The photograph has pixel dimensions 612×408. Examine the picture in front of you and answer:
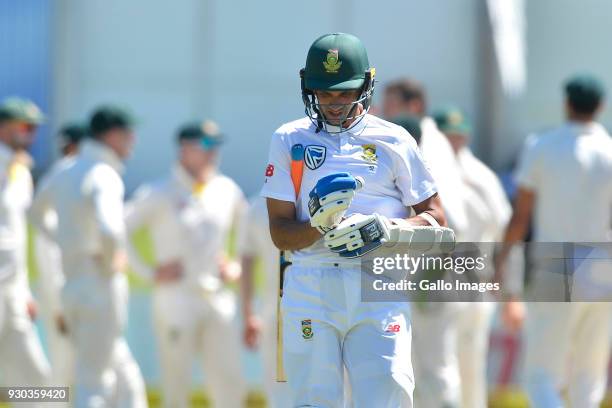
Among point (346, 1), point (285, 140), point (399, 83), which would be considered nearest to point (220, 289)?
point (399, 83)

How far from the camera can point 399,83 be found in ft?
26.5

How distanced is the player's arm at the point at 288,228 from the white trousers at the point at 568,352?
2735 mm

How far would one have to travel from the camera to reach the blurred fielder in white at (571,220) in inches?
294

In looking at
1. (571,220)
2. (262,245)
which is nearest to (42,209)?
(262,245)

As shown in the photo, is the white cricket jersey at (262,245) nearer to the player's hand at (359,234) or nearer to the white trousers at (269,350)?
the white trousers at (269,350)

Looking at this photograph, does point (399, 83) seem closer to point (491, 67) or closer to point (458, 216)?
point (458, 216)

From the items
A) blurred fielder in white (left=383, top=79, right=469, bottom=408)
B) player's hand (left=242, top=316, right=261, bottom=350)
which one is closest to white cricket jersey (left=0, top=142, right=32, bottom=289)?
player's hand (left=242, top=316, right=261, bottom=350)

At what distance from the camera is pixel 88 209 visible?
7.71 meters

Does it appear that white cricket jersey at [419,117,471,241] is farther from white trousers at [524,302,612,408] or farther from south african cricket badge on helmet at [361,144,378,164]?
south african cricket badge on helmet at [361,144,378,164]

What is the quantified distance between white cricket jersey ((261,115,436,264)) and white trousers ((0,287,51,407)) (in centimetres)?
355

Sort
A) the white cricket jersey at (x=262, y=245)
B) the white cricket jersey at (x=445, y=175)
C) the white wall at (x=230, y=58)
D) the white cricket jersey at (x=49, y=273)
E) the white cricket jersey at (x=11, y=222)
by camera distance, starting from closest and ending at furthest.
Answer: the white cricket jersey at (x=445, y=175), the white cricket jersey at (x=262, y=245), the white cricket jersey at (x=11, y=222), the white cricket jersey at (x=49, y=273), the white wall at (x=230, y=58)

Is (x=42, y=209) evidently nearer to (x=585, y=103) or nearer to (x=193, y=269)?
(x=193, y=269)

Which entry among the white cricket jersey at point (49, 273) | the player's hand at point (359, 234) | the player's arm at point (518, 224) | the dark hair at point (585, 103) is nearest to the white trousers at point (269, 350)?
the player's arm at point (518, 224)

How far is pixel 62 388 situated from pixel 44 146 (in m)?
9.52
